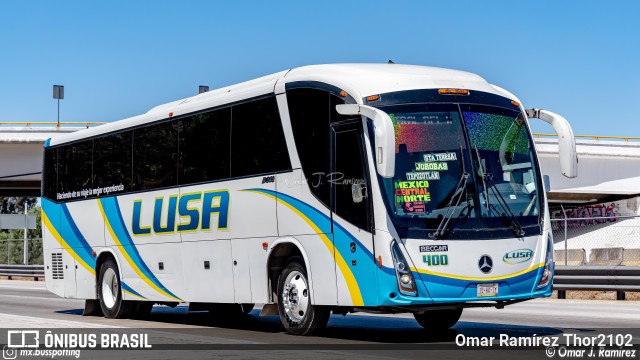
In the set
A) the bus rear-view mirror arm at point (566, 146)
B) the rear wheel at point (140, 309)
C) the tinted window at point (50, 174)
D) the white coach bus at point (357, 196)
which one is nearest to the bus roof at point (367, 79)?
the white coach bus at point (357, 196)

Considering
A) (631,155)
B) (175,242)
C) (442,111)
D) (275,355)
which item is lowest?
(275,355)

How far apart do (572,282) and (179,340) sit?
1316 cm

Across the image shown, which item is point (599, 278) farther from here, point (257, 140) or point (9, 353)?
point (9, 353)

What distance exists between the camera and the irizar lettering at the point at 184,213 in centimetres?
1633

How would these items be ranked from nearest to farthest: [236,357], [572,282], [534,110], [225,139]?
[236,357] → [534,110] → [225,139] → [572,282]

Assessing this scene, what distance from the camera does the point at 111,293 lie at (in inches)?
787

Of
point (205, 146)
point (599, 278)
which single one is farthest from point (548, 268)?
point (599, 278)

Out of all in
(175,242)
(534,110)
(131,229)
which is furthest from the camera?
(131,229)

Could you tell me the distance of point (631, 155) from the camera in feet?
192

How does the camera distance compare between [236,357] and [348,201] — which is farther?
[348,201]

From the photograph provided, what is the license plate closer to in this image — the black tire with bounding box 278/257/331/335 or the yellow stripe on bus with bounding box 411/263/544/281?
the yellow stripe on bus with bounding box 411/263/544/281

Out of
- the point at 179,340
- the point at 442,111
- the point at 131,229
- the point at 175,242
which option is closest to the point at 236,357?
the point at 179,340

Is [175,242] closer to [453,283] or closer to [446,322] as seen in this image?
[446,322]

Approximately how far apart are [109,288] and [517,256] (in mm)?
9260
